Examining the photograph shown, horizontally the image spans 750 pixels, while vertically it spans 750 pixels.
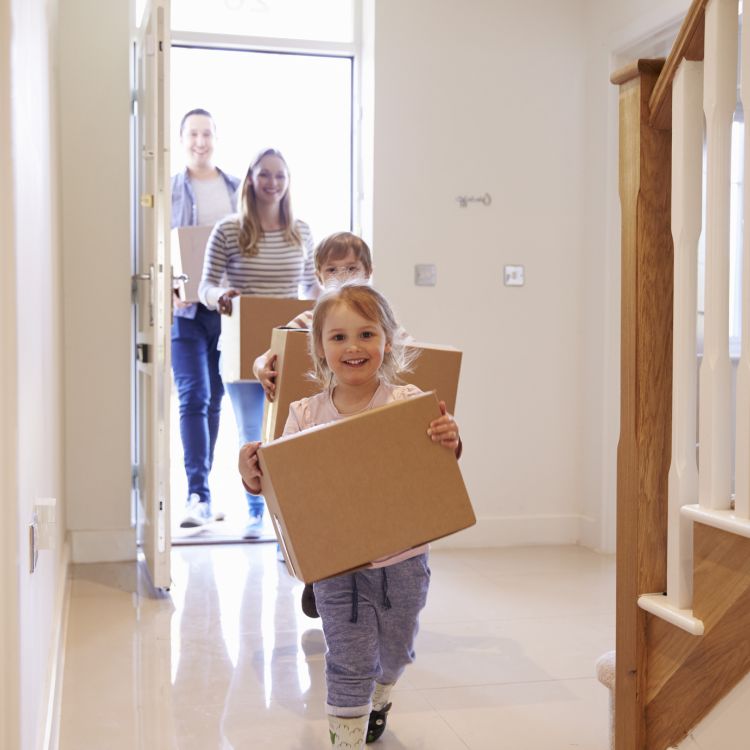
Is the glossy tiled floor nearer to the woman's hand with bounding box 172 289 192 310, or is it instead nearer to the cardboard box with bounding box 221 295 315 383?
the cardboard box with bounding box 221 295 315 383

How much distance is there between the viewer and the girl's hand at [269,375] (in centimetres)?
233

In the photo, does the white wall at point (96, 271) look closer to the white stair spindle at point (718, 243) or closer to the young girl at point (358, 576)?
the young girl at point (358, 576)

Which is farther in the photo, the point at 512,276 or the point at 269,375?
the point at 512,276

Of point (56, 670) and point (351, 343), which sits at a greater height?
point (351, 343)

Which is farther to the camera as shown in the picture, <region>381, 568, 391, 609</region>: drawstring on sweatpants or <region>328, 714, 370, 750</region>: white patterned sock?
<region>381, 568, 391, 609</region>: drawstring on sweatpants

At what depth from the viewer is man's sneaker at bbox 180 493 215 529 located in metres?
4.14

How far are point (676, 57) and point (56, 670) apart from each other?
1871mm

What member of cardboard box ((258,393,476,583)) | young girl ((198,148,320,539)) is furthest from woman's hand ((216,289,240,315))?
cardboard box ((258,393,476,583))

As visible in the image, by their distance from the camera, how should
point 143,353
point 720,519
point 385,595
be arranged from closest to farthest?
point 720,519 → point 385,595 → point 143,353

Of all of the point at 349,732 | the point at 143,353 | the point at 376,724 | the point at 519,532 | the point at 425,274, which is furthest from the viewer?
the point at 519,532

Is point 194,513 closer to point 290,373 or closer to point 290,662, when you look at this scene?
point 290,662

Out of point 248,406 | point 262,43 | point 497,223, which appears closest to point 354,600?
point 248,406

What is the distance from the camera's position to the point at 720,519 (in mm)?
1424

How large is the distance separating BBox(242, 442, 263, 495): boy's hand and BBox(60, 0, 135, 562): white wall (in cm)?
220
